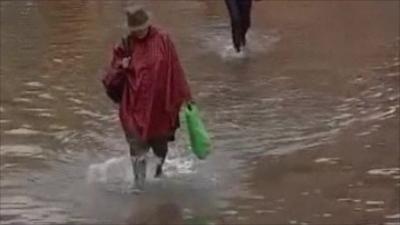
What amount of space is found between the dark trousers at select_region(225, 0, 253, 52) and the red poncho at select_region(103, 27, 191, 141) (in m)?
6.15

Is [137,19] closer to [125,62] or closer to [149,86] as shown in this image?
[125,62]

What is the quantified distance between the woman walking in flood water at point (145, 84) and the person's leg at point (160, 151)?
6cm

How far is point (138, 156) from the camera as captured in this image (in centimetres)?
921

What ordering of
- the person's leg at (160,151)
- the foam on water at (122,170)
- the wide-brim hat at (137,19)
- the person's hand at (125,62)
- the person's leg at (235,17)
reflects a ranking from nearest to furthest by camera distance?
1. the wide-brim hat at (137,19)
2. the person's hand at (125,62)
3. the person's leg at (160,151)
4. the foam on water at (122,170)
5. the person's leg at (235,17)

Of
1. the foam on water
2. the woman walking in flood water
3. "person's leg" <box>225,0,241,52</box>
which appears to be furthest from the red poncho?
"person's leg" <box>225,0,241,52</box>

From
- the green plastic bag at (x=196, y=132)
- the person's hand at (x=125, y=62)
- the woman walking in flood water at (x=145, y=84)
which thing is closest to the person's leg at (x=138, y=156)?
the woman walking in flood water at (x=145, y=84)

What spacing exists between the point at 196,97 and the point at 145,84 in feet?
12.9

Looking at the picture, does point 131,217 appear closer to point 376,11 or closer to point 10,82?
point 10,82

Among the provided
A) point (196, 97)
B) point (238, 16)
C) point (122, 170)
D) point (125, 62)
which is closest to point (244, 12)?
point (238, 16)

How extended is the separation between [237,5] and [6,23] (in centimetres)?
542

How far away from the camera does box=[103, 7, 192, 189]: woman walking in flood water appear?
9.05 meters

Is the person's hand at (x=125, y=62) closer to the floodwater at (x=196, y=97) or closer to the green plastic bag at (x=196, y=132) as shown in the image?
the green plastic bag at (x=196, y=132)

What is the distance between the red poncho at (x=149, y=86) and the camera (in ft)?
29.7

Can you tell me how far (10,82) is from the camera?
13.9 metres
